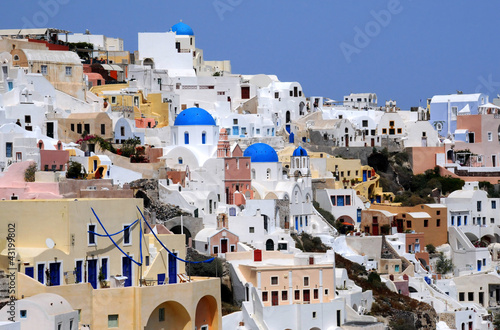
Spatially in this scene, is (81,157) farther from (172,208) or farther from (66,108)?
(66,108)

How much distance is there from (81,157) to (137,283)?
58.7ft

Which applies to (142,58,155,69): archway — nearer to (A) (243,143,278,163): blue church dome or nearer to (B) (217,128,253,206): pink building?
(A) (243,143,278,163): blue church dome

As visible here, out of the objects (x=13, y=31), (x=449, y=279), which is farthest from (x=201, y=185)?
(x=13, y=31)

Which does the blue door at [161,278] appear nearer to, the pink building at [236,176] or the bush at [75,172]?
the bush at [75,172]

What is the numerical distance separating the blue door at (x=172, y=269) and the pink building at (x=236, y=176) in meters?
20.3

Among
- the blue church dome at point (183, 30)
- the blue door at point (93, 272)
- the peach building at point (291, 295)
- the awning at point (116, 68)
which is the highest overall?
the blue church dome at point (183, 30)

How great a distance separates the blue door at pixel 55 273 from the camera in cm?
3709

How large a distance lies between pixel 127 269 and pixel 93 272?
1638mm

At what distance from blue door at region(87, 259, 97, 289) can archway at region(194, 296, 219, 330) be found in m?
4.19

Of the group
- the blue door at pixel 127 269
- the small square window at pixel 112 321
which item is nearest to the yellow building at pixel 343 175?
the blue door at pixel 127 269

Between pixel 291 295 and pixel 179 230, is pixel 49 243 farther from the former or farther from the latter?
pixel 179 230

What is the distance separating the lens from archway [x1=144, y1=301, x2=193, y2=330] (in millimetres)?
39344

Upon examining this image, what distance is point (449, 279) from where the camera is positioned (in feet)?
218

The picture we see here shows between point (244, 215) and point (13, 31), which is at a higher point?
point (13, 31)
